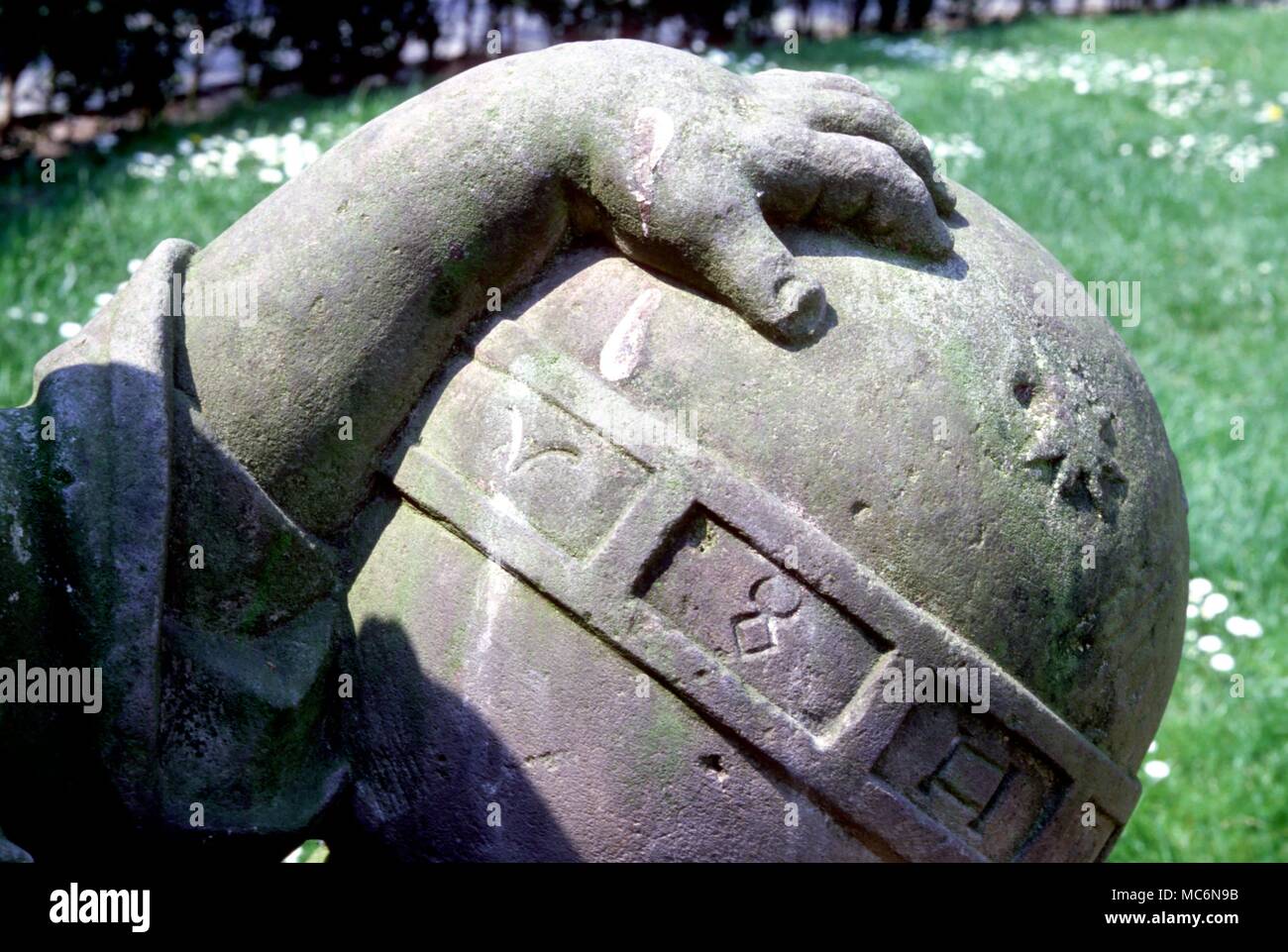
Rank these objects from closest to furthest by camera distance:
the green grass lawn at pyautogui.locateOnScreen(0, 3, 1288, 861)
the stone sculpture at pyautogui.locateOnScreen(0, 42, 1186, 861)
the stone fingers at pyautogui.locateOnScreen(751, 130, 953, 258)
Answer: the stone sculpture at pyautogui.locateOnScreen(0, 42, 1186, 861), the stone fingers at pyautogui.locateOnScreen(751, 130, 953, 258), the green grass lawn at pyautogui.locateOnScreen(0, 3, 1288, 861)

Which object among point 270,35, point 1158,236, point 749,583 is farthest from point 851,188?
point 270,35

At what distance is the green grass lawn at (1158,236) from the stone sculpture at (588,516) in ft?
5.66

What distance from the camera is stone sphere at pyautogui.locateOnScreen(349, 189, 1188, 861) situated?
2520 mm

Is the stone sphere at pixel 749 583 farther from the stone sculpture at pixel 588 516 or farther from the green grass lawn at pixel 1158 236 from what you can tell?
the green grass lawn at pixel 1158 236

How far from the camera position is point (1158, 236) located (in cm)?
734

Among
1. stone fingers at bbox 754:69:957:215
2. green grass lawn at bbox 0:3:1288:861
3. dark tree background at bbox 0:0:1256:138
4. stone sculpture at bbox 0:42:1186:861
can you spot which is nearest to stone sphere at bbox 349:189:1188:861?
stone sculpture at bbox 0:42:1186:861

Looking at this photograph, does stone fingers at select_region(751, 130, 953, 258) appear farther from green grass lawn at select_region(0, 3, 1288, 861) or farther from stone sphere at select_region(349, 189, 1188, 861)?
green grass lawn at select_region(0, 3, 1288, 861)

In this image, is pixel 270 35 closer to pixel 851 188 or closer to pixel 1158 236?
pixel 1158 236

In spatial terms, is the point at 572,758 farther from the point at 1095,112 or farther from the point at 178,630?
the point at 1095,112

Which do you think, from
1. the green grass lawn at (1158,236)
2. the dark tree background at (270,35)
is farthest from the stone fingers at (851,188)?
the dark tree background at (270,35)

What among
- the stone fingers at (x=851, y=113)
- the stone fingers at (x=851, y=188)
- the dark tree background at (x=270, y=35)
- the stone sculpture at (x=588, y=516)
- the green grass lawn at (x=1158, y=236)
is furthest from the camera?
the dark tree background at (x=270, y=35)

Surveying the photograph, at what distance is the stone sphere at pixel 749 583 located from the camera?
8.27 ft

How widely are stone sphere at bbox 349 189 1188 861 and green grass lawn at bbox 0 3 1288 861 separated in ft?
5.40

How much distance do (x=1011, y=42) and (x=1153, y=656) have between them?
32.8 ft
